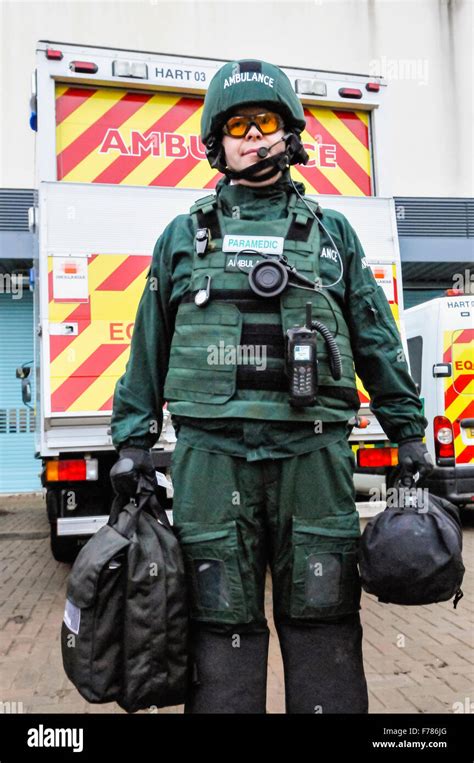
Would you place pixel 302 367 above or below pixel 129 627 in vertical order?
above

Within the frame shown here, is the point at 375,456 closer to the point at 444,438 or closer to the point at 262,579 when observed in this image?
the point at 444,438

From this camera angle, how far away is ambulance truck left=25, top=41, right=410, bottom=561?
417 centimetres

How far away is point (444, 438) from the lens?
7.03 metres

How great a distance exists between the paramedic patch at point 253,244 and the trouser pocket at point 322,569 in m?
0.75

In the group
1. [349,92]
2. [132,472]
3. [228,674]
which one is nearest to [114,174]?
[349,92]

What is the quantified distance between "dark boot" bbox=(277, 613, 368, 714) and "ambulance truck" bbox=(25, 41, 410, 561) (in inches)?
96.6

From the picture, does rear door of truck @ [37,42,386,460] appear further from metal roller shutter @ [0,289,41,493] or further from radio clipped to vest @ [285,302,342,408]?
metal roller shutter @ [0,289,41,493]

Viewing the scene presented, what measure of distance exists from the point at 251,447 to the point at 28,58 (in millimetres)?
12456

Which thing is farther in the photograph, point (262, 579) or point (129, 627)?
point (262, 579)

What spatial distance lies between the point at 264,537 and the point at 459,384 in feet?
18.6

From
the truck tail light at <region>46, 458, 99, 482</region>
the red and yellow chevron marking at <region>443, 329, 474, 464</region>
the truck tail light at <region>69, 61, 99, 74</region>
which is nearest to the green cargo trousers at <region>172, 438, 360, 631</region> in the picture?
the truck tail light at <region>46, 458, 99, 482</region>

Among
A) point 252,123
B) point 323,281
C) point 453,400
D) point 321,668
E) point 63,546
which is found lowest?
point 63,546

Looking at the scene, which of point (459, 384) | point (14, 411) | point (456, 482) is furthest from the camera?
point (14, 411)
